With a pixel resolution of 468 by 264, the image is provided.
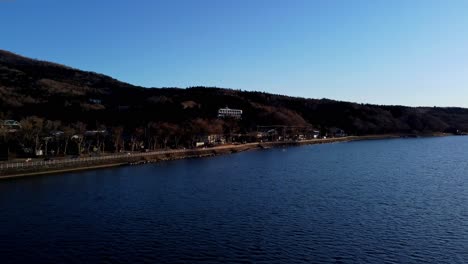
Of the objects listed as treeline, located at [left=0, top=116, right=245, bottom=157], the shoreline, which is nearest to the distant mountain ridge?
treeline, located at [left=0, top=116, right=245, bottom=157]

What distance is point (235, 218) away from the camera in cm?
2994

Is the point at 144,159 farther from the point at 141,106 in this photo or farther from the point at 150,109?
the point at 141,106

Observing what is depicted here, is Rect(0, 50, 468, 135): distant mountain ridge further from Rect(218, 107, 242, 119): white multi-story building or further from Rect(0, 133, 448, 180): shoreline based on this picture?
Rect(0, 133, 448, 180): shoreline

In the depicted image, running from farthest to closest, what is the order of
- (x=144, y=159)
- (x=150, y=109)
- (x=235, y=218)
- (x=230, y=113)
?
(x=230, y=113), (x=150, y=109), (x=144, y=159), (x=235, y=218)

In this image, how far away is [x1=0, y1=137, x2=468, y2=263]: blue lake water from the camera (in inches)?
891

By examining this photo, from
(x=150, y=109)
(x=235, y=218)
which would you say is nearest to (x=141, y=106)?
(x=150, y=109)

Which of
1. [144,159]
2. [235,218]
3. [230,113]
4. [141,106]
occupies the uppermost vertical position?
[141,106]

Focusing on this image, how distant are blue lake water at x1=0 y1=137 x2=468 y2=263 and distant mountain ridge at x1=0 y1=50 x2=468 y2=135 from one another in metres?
55.8

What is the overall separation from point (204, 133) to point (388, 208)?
234 ft

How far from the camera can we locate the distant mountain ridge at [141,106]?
107062 mm

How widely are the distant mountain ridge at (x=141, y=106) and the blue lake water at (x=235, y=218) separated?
55.8 meters

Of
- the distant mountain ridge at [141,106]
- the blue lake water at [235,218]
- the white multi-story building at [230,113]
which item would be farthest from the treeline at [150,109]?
the blue lake water at [235,218]

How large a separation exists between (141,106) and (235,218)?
361 ft

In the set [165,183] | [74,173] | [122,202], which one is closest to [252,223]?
[122,202]
